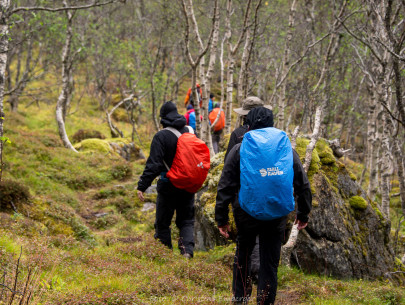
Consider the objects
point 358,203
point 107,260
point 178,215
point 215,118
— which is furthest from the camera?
point 215,118

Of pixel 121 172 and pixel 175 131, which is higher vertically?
pixel 175 131

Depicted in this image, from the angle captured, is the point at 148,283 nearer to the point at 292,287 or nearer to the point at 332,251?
the point at 292,287

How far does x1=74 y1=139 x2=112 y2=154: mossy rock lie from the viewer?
16.3 meters

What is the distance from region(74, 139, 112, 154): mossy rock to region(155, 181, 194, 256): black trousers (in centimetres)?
1044

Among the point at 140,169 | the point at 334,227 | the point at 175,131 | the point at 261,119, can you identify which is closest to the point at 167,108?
the point at 175,131

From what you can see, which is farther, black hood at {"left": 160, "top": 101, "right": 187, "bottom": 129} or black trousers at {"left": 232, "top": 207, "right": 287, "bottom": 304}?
black hood at {"left": 160, "top": 101, "right": 187, "bottom": 129}

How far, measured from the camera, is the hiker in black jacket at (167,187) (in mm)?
5953

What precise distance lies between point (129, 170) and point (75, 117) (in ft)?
37.9

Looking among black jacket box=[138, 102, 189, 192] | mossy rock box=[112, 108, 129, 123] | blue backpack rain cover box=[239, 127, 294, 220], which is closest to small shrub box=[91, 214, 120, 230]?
black jacket box=[138, 102, 189, 192]

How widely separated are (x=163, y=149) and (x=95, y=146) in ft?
37.0

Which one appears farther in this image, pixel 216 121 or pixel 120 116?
pixel 120 116

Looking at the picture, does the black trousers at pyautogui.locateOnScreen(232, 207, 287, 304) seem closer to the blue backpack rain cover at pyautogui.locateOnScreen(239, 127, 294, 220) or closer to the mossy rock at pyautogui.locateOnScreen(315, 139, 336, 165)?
the blue backpack rain cover at pyautogui.locateOnScreen(239, 127, 294, 220)

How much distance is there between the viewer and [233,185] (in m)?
4.34

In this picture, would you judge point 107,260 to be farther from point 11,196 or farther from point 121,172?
point 121,172
